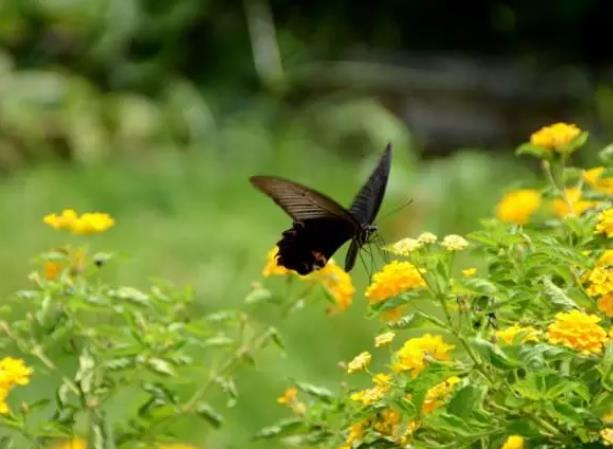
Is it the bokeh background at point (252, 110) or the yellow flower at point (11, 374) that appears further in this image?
the bokeh background at point (252, 110)

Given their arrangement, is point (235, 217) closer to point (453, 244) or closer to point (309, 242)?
point (309, 242)

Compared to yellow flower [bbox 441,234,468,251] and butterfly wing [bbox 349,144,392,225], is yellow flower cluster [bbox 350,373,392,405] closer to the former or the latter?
yellow flower [bbox 441,234,468,251]

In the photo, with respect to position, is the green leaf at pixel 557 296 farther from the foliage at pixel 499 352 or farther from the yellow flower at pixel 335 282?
the yellow flower at pixel 335 282

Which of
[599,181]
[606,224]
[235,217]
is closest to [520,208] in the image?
[599,181]

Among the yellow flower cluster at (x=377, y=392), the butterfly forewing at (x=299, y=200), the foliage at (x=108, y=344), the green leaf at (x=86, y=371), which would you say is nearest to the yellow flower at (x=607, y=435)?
the yellow flower cluster at (x=377, y=392)

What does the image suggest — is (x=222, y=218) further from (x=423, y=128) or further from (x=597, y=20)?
(x=597, y=20)

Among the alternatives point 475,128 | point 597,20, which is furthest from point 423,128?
point 597,20
